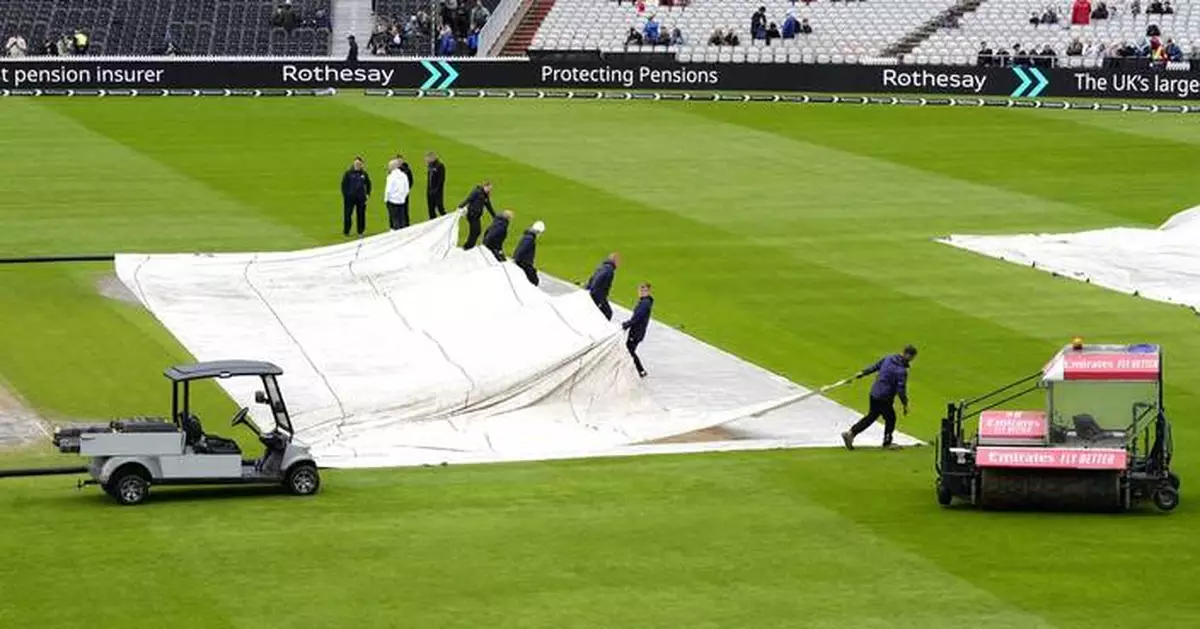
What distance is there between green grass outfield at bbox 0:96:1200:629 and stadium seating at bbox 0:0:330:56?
1003cm

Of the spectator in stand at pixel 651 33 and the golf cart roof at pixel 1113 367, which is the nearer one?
the golf cart roof at pixel 1113 367

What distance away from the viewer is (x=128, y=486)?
1069 inches

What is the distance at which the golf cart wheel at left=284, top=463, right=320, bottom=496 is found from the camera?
28.0 m

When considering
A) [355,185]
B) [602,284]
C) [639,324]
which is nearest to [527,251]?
[602,284]

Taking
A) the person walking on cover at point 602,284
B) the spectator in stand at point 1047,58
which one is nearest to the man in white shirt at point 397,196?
the person walking on cover at point 602,284

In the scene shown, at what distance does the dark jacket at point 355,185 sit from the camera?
48688 millimetres

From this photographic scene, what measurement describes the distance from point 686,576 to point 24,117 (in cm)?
4859

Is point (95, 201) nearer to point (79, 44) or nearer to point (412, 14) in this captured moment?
point (79, 44)

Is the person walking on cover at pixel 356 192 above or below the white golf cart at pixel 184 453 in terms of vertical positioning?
above

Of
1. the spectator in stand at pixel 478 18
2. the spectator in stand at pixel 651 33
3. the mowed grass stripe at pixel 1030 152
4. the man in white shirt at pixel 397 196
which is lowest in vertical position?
the man in white shirt at pixel 397 196

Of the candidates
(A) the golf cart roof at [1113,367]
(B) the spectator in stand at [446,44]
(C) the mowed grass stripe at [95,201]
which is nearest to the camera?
(A) the golf cart roof at [1113,367]

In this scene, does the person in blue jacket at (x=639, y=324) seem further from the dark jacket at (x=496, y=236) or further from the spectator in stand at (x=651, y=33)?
the spectator in stand at (x=651, y=33)

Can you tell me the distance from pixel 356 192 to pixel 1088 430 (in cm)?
2404

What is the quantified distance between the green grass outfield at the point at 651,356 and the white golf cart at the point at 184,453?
1.10 ft
